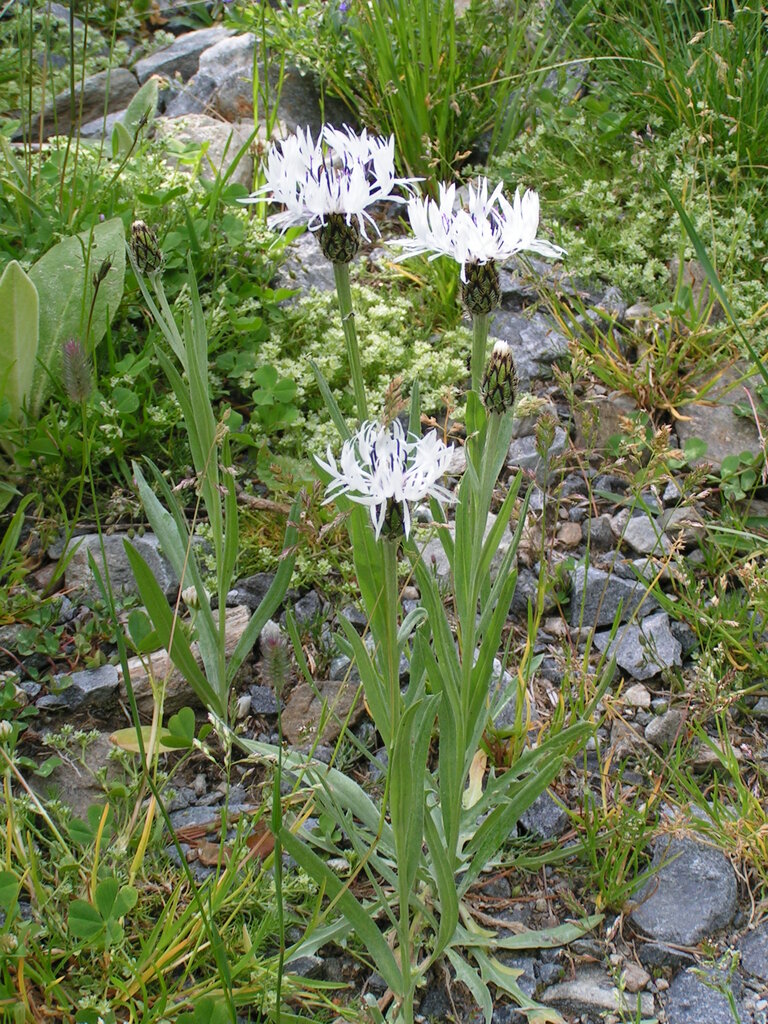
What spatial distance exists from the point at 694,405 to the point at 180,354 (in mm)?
1685

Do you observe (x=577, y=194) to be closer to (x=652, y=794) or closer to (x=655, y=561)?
(x=655, y=561)

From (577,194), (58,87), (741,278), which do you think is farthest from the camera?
(58,87)

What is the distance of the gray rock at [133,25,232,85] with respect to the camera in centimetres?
443

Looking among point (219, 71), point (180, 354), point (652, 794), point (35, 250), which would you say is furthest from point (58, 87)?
point (652, 794)

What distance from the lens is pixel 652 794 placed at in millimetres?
1856

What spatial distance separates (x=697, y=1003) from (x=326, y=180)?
1.50 meters

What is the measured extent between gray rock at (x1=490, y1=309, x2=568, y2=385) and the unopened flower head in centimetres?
161

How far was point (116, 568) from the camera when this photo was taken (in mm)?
2400

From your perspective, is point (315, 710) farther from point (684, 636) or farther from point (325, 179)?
point (325, 179)

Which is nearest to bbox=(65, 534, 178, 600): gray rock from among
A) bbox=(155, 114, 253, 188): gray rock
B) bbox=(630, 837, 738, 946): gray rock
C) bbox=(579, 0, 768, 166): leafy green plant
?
bbox=(630, 837, 738, 946): gray rock

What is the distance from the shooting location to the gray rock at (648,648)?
221cm

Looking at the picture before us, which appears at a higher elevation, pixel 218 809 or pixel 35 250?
pixel 35 250

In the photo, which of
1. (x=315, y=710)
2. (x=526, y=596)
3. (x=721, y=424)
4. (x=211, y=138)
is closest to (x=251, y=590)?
(x=315, y=710)

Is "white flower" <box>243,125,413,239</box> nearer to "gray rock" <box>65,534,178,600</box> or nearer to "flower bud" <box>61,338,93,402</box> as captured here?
"flower bud" <box>61,338,93,402</box>
